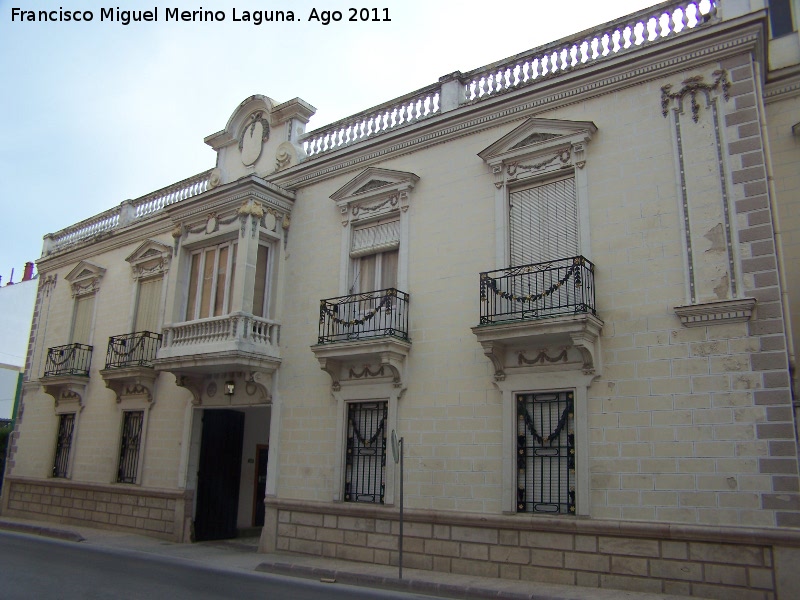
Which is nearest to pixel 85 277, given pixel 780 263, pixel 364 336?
pixel 364 336

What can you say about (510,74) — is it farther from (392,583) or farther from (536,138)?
(392,583)

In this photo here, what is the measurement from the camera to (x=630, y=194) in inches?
441

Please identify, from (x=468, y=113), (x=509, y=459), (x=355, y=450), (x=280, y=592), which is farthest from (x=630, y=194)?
(x=280, y=592)

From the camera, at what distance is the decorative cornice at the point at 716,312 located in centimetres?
959

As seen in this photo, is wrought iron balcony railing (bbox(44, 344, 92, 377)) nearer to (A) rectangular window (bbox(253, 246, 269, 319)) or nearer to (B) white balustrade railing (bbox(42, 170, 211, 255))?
(B) white balustrade railing (bbox(42, 170, 211, 255))

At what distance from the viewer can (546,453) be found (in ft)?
36.4

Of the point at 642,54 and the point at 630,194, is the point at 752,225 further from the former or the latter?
the point at 642,54

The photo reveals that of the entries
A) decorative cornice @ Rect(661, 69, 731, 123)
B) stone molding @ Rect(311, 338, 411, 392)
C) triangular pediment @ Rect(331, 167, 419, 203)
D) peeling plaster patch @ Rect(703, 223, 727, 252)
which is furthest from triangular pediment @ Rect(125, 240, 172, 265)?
peeling plaster patch @ Rect(703, 223, 727, 252)

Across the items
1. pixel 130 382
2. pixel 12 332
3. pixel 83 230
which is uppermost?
pixel 83 230

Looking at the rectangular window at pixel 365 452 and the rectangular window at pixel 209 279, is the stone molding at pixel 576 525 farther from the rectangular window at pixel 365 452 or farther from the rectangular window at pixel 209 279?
the rectangular window at pixel 209 279

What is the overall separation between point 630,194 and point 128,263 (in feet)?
48.3

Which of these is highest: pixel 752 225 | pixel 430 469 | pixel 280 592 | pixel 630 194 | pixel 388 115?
pixel 388 115

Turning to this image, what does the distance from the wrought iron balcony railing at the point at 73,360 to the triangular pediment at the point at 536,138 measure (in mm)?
13759

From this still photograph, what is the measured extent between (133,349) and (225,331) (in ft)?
15.9
